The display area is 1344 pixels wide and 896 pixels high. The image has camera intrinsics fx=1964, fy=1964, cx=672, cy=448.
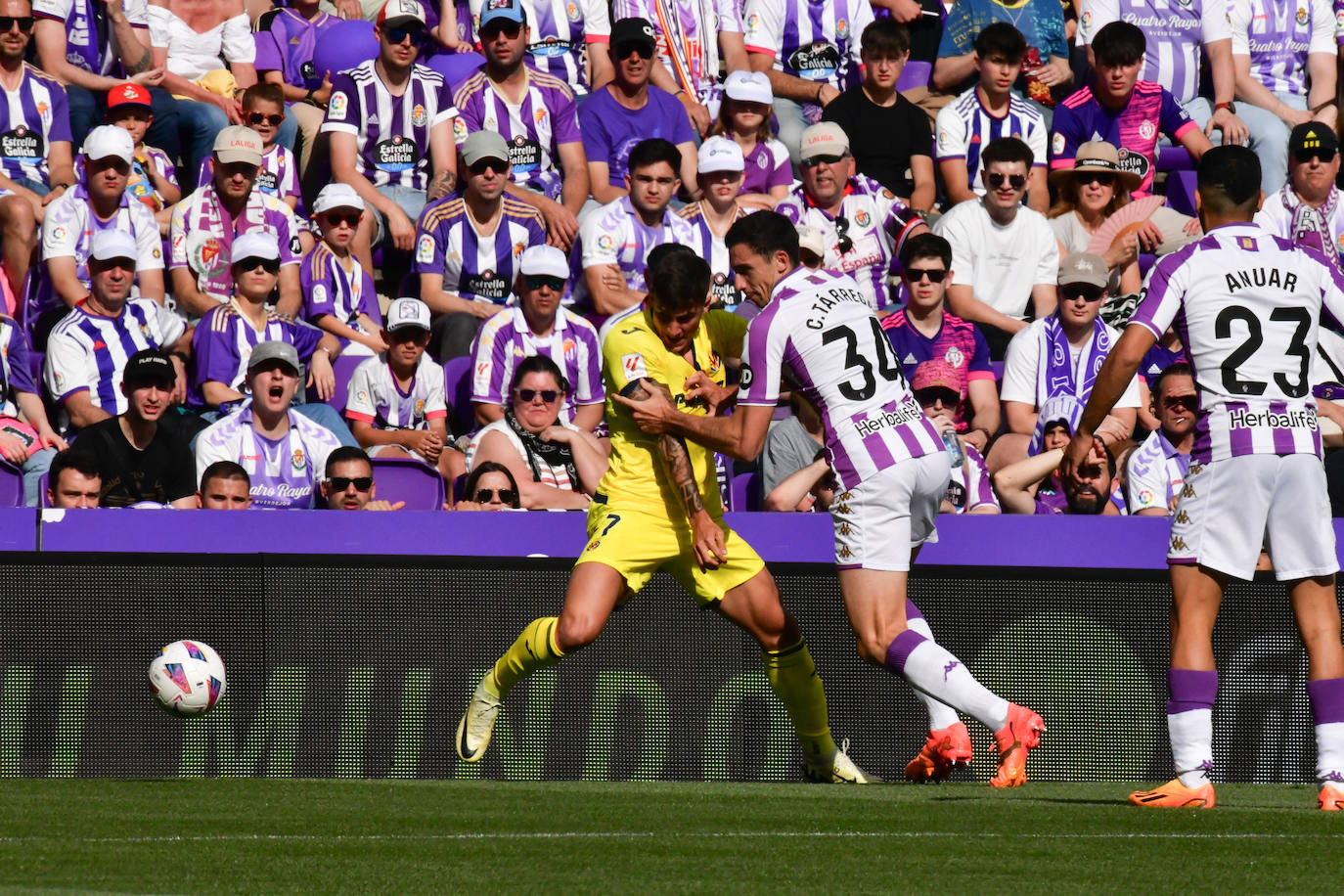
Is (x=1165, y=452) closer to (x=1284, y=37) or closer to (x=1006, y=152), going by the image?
(x=1006, y=152)

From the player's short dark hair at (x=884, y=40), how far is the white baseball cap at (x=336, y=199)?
3878 mm

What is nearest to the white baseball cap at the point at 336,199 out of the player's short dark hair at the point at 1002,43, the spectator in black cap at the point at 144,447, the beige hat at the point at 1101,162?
the spectator in black cap at the point at 144,447

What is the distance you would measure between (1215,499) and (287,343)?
6.22 metres

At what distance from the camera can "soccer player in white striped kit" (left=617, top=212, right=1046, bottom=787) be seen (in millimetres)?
7500

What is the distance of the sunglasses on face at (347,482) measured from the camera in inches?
419

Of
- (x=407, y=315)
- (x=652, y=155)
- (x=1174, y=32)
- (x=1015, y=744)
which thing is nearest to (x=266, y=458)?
(x=407, y=315)

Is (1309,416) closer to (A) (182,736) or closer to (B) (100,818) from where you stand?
(B) (100,818)

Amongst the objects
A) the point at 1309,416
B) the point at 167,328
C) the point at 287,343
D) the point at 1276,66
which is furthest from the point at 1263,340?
the point at 1276,66

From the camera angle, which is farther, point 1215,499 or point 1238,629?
point 1238,629

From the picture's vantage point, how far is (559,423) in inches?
459

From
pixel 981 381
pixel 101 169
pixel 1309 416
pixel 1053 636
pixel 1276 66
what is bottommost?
pixel 1053 636

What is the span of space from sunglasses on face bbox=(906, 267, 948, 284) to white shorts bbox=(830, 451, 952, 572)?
4.45 meters

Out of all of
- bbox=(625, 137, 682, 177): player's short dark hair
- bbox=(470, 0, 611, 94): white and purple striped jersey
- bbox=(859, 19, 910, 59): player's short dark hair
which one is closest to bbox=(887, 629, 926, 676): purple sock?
bbox=(625, 137, 682, 177): player's short dark hair

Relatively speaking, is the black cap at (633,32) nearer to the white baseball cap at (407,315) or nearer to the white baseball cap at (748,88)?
the white baseball cap at (748,88)
